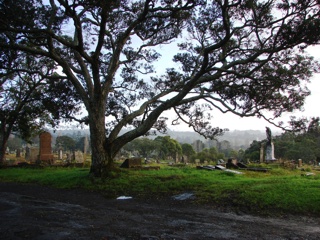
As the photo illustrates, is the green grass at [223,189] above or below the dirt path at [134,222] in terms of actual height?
above

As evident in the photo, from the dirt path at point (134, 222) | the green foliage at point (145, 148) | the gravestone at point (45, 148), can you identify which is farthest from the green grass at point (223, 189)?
the green foliage at point (145, 148)

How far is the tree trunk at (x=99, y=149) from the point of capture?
10.8 meters

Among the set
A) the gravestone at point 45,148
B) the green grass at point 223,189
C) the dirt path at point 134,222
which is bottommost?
the dirt path at point 134,222

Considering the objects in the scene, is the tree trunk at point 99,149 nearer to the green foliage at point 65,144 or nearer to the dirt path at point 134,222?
the dirt path at point 134,222

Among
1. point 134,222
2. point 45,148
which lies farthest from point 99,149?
point 45,148

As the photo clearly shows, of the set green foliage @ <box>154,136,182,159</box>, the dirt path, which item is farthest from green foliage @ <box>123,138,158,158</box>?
the dirt path

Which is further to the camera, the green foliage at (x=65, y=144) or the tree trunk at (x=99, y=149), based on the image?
the green foliage at (x=65, y=144)

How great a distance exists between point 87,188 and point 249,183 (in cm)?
535

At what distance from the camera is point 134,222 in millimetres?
5238

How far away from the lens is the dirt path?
442 centimetres

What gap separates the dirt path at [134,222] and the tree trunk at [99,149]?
10.4 feet

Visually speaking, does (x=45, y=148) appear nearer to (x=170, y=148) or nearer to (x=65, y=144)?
(x=170, y=148)

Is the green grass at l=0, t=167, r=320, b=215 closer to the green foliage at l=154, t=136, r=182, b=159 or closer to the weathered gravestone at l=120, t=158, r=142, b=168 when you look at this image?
the weathered gravestone at l=120, t=158, r=142, b=168

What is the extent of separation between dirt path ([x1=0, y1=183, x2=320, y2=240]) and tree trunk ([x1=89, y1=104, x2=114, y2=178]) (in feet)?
10.4
